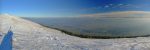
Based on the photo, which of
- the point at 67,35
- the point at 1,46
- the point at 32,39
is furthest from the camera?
the point at 67,35

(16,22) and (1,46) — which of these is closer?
(1,46)

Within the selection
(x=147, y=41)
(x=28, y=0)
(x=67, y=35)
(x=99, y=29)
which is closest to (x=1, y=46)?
(x=28, y=0)

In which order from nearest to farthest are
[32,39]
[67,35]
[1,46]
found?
[1,46] < [32,39] < [67,35]

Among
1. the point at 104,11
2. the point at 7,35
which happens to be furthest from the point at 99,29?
the point at 7,35

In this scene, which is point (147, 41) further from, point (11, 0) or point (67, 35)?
point (11, 0)

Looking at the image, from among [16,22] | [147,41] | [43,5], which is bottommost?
[147,41]

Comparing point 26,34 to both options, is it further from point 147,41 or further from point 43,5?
point 147,41

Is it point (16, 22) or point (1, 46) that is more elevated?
point (16, 22)
